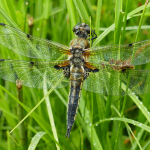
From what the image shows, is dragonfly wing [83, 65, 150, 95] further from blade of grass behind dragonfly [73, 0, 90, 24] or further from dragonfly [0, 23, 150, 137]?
blade of grass behind dragonfly [73, 0, 90, 24]

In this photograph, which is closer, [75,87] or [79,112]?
[75,87]

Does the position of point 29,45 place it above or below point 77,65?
above

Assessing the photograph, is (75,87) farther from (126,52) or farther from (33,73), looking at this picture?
(126,52)

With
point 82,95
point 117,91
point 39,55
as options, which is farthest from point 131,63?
point 39,55

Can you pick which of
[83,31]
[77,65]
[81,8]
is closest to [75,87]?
[77,65]

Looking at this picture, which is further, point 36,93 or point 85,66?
point 36,93

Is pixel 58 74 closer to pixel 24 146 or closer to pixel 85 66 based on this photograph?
pixel 85 66
